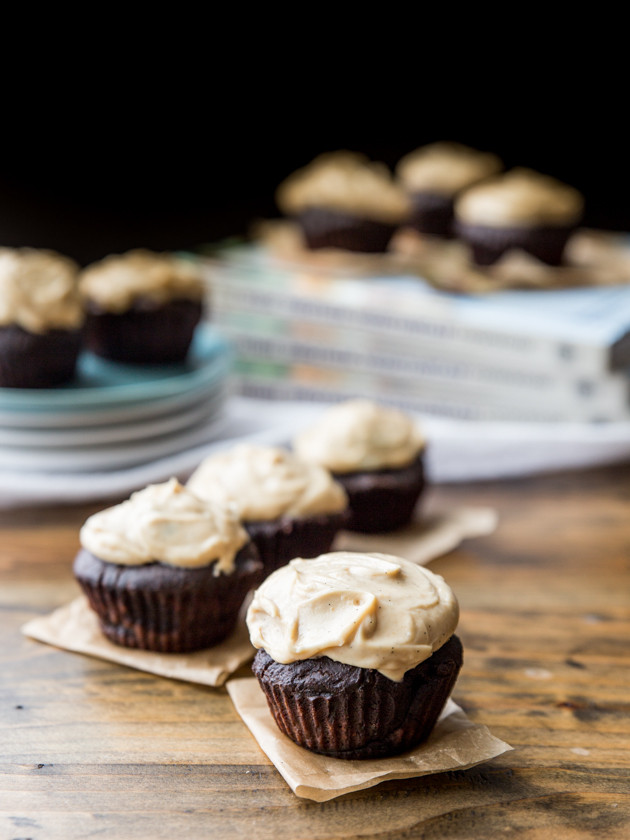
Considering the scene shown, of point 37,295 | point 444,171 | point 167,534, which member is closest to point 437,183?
point 444,171

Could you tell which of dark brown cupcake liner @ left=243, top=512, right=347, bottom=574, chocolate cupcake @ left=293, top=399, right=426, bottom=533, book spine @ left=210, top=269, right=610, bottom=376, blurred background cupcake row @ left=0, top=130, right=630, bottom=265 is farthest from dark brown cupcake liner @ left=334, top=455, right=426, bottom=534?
blurred background cupcake row @ left=0, top=130, right=630, bottom=265

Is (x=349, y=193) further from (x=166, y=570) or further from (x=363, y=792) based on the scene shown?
(x=363, y=792)

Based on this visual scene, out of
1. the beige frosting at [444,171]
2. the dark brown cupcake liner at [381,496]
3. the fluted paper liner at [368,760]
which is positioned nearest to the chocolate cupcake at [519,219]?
the beige frosting at [444,171]

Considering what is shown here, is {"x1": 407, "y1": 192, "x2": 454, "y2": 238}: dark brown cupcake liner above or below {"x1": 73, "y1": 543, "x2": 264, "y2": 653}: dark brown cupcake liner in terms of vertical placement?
above

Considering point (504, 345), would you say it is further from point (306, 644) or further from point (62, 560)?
point (306, 644)

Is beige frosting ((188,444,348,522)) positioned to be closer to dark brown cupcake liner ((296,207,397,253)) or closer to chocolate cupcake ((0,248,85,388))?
chocolate cupcake ((0,248,85,388))

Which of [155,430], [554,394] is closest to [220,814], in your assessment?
[155,430]
